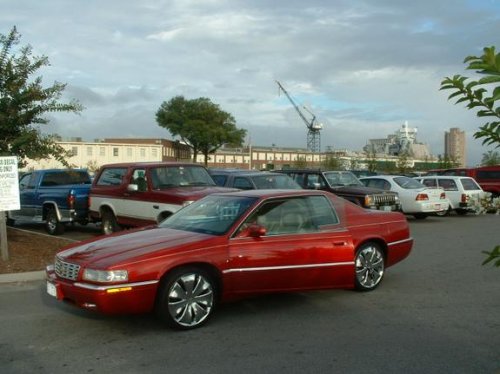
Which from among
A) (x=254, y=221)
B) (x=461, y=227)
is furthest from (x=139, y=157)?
(x=254, y=221)

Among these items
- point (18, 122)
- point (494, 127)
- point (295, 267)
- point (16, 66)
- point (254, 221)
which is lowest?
point (295, 267)

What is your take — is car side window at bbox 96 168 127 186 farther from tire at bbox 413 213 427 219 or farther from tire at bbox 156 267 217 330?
tire at bbox 413 213 427 219

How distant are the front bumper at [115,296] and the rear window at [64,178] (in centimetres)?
1062

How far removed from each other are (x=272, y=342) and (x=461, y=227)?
12.5 meters

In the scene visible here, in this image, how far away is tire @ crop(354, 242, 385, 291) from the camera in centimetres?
773

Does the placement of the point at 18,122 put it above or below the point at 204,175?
above

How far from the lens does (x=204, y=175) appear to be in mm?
13203

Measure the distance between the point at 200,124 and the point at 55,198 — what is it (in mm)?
83305

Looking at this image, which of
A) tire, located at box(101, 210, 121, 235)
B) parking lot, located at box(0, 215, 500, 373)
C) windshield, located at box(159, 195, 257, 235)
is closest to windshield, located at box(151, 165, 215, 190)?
A: tire, located at box(101, 210, 121, 235)

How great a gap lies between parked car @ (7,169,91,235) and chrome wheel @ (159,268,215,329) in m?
9.52

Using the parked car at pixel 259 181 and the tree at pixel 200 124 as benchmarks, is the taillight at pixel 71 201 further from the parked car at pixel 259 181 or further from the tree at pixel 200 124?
the tree at pixel 200 124

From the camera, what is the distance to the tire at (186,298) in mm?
5984

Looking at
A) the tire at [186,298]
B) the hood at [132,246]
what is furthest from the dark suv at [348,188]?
the tire at [186,298]

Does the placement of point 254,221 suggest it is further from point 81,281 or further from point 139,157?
point 139,157
